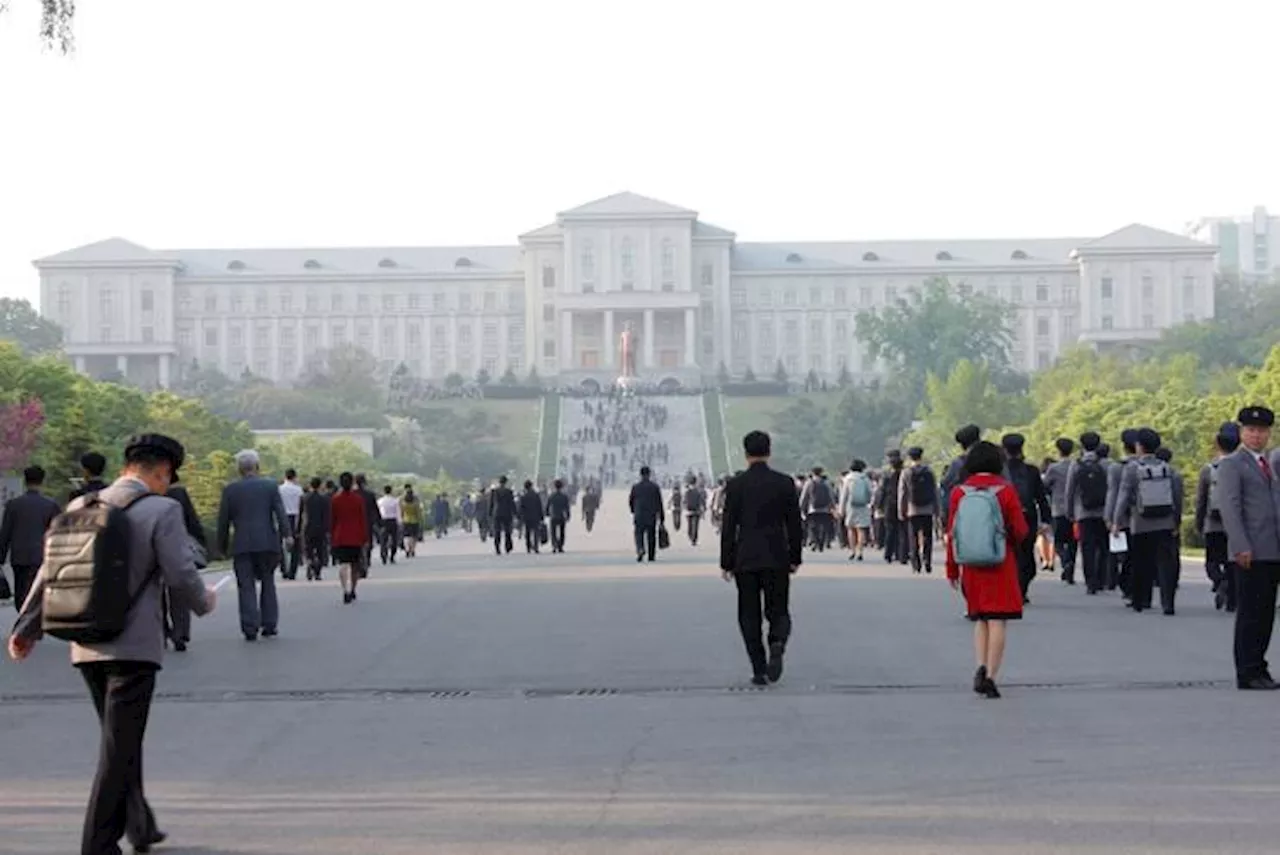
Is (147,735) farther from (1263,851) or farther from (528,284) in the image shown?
(528,284)

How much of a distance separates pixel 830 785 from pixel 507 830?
1.55 m

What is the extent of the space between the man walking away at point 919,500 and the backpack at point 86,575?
696 inches

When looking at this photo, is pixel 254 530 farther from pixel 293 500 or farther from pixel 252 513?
pixel 293 500

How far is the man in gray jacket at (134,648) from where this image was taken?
791 centimetres

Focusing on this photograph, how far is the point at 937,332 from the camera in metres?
120

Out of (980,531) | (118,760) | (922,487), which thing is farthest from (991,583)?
(922,487)

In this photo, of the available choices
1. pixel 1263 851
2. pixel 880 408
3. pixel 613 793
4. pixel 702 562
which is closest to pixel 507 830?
pixel 613 793

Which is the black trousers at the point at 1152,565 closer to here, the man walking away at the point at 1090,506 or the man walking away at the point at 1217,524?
the man walking away at the point at 1217,524

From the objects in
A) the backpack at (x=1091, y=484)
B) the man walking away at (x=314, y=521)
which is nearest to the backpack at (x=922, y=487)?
the backpack at (x=1091, y=484)

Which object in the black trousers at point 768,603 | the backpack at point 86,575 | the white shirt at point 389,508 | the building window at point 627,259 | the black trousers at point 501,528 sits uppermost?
the building window at point 627,259

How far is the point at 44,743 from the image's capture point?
37.2 ft

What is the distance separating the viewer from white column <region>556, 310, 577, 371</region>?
144 m

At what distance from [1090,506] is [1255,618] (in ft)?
29.5

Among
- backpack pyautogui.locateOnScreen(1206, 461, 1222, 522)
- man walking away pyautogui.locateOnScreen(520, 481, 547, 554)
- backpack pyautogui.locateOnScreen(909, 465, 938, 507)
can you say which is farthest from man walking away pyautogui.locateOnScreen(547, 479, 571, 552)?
backpack pyautogui.locateOnScreen(1206, 461, 1222, 522)
